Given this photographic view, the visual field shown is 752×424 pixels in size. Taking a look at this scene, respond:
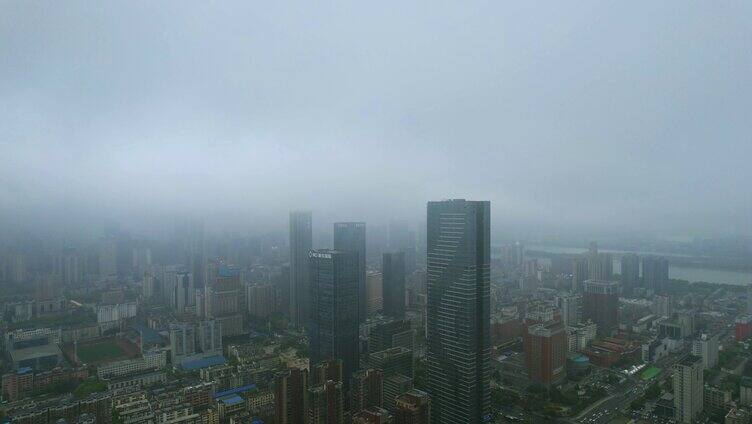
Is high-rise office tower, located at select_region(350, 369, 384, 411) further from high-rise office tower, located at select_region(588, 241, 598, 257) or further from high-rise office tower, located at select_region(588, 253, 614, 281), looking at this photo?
high-rise office tower, located at select_region(588, 253, 614, 281)

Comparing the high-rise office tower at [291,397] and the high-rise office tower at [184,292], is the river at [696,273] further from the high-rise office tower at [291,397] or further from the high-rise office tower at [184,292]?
the high-rise office tower at [184,292]

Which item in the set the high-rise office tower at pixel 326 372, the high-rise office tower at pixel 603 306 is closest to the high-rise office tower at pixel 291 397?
the high-rise office tower at pixel 326 372

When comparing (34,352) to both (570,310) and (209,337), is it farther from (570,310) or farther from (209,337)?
(570,310)

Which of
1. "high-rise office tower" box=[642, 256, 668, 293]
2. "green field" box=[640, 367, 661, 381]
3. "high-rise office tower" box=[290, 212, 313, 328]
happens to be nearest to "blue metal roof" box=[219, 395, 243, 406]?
"high-rise office tower" box=[290, 212, 313, 328]

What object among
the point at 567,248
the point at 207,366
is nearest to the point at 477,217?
the point at 207,366

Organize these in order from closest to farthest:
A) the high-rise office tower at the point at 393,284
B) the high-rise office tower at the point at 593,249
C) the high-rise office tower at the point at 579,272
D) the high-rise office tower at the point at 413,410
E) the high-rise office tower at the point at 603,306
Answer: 1. the high-rise office tower at the point at 413,410
2. the high-rise office tower at the point at 593,249
3. the high-rise office tower at the point at 603,306
4. the high-rise office tower at the point at 393,284
5. the high-rise office tower at the point at 579,272

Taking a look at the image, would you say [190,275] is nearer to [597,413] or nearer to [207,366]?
[207,366]

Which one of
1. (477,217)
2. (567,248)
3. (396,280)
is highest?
(477,217)
